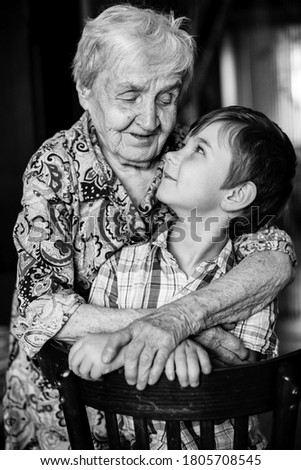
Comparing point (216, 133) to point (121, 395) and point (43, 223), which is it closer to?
point (43, 223)

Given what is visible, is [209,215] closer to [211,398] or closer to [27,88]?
[211,398]

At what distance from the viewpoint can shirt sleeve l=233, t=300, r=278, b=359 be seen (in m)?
1.70

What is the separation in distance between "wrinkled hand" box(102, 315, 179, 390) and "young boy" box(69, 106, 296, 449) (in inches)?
14.3

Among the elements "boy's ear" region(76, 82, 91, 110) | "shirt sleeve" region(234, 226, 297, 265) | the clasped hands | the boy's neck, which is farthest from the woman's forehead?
the clasped hands

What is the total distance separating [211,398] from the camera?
1213 mm

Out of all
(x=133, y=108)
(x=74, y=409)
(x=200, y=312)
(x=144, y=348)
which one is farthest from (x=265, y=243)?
(x=74, y=409)

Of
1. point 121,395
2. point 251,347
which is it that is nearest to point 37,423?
point 251,347

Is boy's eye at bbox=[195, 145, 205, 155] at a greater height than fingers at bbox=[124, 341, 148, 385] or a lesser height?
greater

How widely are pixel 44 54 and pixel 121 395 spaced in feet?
10.2

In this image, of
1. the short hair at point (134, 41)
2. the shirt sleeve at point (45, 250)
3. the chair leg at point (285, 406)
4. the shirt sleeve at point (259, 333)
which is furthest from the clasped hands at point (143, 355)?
the short hair at point (134, 41)

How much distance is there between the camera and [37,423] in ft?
6.70

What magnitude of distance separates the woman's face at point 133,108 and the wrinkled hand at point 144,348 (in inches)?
23.5

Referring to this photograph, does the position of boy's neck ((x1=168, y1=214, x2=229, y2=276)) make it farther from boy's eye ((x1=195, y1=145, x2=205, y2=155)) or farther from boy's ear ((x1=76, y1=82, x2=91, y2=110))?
boy's ear ((x1=76, y1=82, x2=91, y2=110))

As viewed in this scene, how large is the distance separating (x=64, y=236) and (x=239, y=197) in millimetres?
472
